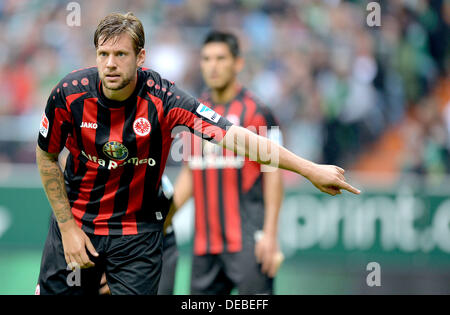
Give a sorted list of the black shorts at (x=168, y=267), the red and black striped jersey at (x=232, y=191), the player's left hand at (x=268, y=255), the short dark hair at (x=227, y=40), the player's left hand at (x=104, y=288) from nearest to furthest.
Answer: the player's left hand at (x=104, y=288) < the black shorts at (x=168, y=267) < the player's left hand at (x=268, y=255) < the red and black striped jersey at (x=232, y=191) < the short dark hair at (x=227, y=40)

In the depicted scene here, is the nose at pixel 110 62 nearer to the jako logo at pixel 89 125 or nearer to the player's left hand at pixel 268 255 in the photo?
the jako logo at pixel 89 125

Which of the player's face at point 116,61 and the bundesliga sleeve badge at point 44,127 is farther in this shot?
the bundesliga sleeve badge at point 44,127

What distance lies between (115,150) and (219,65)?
192cm

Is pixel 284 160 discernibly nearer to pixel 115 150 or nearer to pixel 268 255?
pixel 115 150

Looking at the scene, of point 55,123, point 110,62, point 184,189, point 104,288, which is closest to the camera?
point 110,62

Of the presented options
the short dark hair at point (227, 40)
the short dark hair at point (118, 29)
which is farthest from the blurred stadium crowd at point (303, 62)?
the short dark hair at point (118, 29)

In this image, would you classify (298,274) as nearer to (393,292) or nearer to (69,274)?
(393,292)

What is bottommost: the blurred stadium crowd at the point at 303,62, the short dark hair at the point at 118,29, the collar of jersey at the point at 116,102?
the collar of jersey at the point at 116,102

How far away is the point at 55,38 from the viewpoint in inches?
392

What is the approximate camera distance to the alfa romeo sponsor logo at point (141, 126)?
142 inches

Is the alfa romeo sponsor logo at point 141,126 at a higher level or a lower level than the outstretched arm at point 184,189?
higher

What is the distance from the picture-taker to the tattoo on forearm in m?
3.65

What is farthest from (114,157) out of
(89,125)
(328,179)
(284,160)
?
(328,179)

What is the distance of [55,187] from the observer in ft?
12.1
